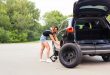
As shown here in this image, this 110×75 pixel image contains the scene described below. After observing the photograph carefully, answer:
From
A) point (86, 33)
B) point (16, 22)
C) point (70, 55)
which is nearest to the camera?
point (70, 55)

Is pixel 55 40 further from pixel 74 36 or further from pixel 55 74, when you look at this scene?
pixel 55 74

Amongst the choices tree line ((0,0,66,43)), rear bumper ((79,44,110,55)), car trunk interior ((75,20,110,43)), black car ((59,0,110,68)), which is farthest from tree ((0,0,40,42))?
rear bumper ((79,44,110,55))

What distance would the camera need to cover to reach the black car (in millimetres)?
10836

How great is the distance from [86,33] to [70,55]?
4.54 feet

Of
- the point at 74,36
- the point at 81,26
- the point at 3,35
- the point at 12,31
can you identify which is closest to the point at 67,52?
the point at 74,36

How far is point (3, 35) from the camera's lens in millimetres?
44844

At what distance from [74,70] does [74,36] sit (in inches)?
55.5

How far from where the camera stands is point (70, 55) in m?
10.9

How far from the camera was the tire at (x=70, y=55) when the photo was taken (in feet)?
34.5

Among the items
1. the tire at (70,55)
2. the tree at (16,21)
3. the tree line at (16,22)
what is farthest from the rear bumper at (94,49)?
the tree at (16,21)

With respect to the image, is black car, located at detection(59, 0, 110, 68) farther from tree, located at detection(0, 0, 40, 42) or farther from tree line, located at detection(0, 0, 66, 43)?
tree, located at detection(0, 0, 40, 42)

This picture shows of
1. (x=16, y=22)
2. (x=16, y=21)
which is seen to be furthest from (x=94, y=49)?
(x=16, y=22)

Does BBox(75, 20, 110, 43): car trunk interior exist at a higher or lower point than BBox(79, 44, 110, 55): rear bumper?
higher

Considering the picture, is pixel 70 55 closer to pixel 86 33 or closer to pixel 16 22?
pixel 86 33
